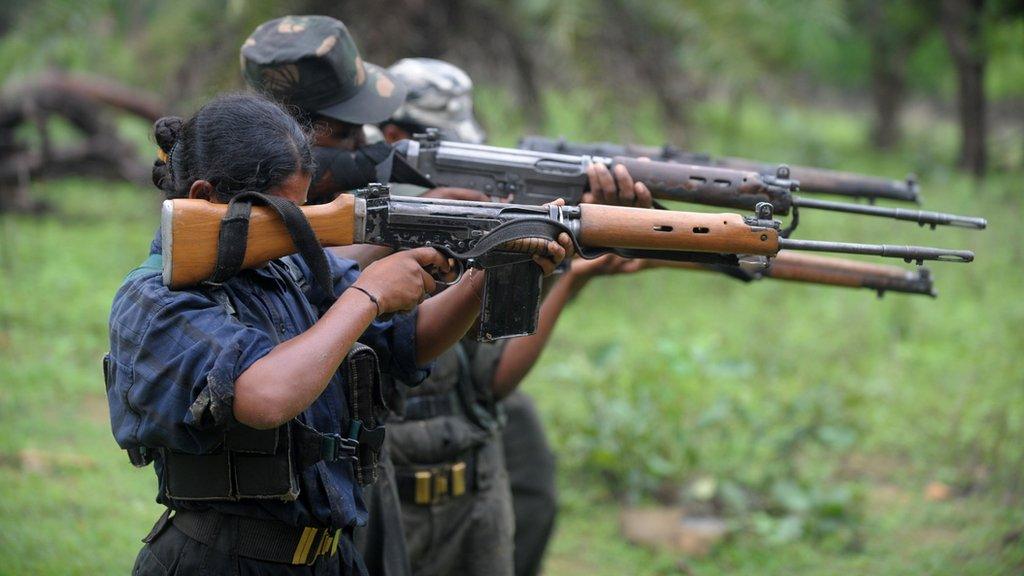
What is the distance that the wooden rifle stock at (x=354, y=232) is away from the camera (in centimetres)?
199

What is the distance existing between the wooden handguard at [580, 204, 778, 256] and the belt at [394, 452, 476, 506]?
1.18 meters

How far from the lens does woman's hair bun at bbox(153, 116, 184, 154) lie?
2.15m

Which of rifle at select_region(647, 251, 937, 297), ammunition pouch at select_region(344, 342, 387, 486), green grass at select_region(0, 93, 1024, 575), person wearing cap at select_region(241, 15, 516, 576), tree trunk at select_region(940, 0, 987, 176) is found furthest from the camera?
tree trunk at select_region(940, 0, 987, 176)

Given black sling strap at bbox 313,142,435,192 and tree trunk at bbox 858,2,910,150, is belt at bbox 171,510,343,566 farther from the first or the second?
tree trunk at bbox 858,2,910,150

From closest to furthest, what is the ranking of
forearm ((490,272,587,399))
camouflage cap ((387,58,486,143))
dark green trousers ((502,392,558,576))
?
forearm ((490,272,587,399)), camouflage cap ((387,58,486,143)), dark green trousers ((502,392,558,576))

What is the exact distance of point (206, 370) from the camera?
194cm

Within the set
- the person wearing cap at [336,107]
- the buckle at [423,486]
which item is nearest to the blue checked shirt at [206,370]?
the person wearing cap at [336,107]

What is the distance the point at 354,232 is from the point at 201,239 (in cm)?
33

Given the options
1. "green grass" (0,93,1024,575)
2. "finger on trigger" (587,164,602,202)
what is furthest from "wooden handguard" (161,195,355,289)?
"green grass" (0,93,1024,575)

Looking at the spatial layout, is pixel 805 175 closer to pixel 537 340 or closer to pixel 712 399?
pixel 537 340

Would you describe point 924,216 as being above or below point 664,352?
above

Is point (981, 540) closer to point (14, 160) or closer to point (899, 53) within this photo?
point (14, 160)

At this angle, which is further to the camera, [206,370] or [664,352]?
[664,352]

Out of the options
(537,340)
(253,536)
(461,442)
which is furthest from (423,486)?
(253,536)
